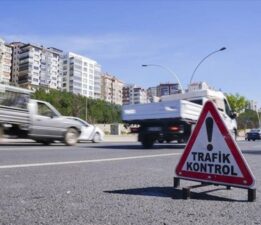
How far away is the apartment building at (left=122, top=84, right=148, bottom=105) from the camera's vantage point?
179 m

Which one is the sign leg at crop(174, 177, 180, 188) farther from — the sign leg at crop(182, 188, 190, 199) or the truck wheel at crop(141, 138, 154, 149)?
the truck wheel at crop(141, 138, 154, 149)

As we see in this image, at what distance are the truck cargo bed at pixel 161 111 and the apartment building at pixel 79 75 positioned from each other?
131m

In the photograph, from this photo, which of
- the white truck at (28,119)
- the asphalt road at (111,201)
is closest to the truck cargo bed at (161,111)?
the white truck at (28,119)

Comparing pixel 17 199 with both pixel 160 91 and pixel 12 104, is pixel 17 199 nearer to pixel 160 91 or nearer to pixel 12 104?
pixel 12 104

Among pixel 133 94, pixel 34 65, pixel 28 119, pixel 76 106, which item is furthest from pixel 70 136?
pixel 133 94

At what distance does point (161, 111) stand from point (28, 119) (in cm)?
532

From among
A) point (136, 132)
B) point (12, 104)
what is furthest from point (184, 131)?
point (12, 104)

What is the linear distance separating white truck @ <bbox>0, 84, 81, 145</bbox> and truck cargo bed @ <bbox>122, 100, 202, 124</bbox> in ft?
9.82

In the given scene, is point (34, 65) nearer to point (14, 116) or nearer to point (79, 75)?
point (79, 75)

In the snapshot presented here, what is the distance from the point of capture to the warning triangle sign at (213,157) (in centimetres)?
435

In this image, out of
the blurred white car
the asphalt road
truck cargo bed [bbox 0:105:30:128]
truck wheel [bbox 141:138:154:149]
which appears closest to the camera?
the asphalt road

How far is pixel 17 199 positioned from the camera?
419 cm

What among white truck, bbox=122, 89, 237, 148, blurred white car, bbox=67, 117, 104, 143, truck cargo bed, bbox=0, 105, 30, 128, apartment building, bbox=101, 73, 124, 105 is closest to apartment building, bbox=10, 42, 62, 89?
apartment building, bbox=101, 73, 124, 105

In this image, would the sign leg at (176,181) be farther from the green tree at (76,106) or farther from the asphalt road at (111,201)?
the green tree at (76,106)
